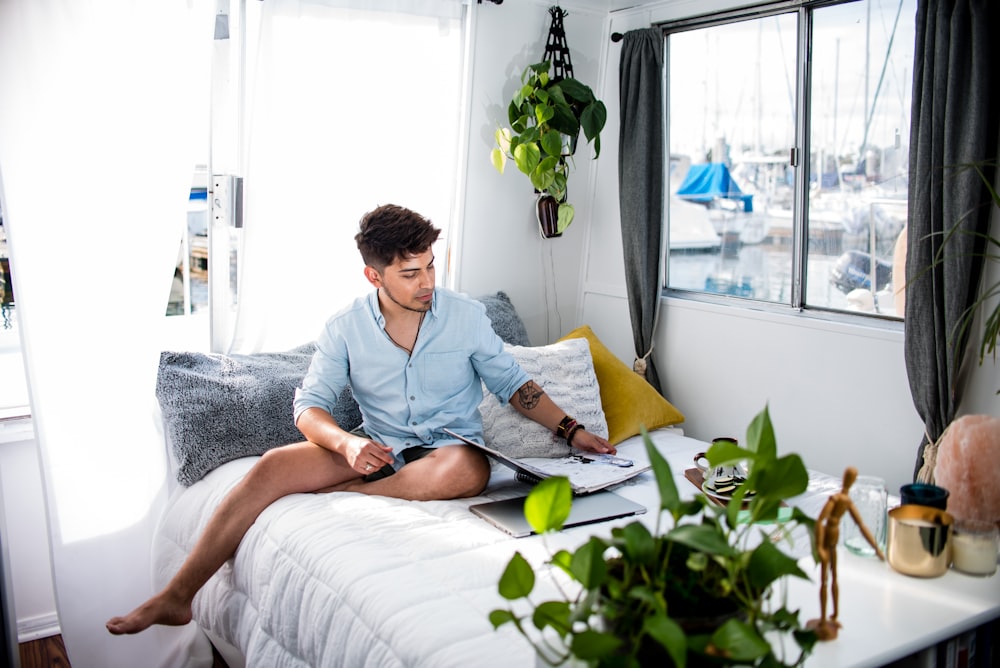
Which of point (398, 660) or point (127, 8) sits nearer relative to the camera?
point (398, 660)

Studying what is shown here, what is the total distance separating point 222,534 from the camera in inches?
96.0

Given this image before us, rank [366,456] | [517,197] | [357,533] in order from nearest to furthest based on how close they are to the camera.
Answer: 1. [357,533]
2. [366,456]
3. [517,197]

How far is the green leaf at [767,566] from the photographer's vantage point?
3.74 feet

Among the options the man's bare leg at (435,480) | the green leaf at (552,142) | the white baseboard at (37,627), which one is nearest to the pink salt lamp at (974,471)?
the man's bare leg at (435,480)

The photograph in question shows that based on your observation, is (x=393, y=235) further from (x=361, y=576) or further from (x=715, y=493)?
(x=715, y=493)

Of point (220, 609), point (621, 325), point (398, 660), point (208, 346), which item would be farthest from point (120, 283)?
point (621, 325)

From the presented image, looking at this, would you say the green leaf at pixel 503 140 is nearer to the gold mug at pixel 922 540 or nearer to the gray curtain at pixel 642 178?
the gray curtain at pixel 642 178

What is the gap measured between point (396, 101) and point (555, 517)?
2.47 meters

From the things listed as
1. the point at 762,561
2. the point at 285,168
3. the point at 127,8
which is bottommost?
the point at 762,561

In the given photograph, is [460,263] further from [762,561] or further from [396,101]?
[762,561]

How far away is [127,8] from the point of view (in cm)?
266

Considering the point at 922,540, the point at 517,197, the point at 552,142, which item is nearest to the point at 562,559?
the point at 922,540

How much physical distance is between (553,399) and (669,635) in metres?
2.07

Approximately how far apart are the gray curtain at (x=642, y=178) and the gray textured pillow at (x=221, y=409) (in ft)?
4.11
